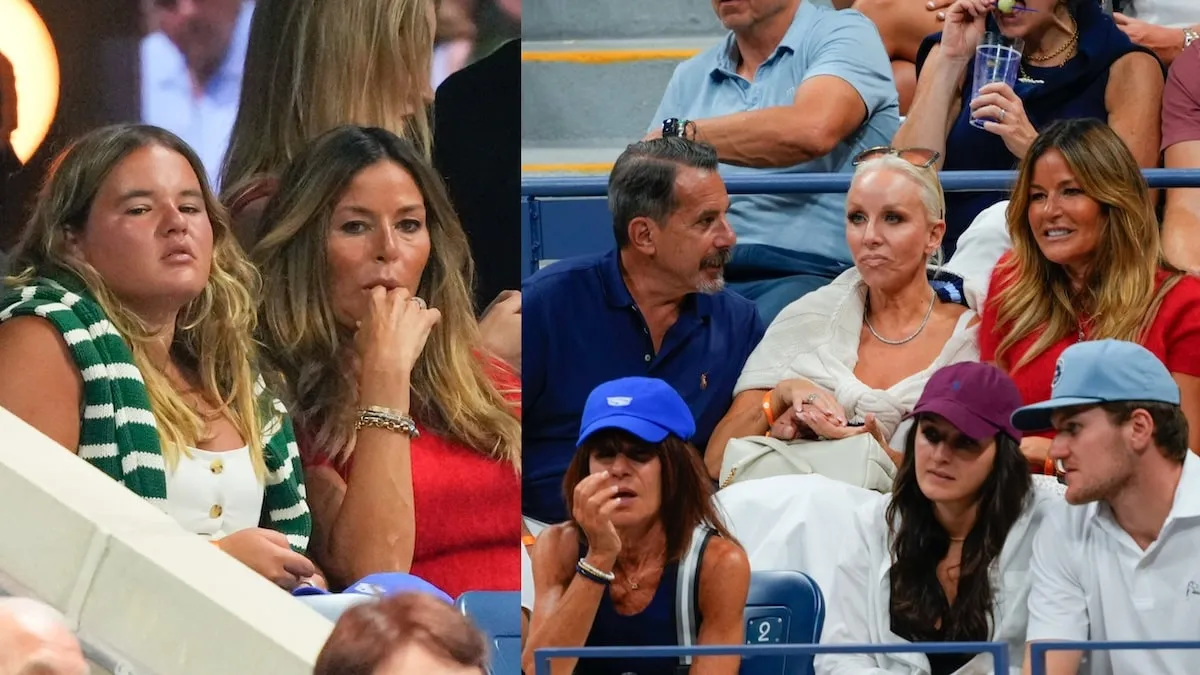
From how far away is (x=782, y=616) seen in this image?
2.75 metres

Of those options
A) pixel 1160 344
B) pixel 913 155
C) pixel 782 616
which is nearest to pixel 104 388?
pixel 782 616

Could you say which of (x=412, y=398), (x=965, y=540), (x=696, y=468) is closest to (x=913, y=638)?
(x=965, y=540)

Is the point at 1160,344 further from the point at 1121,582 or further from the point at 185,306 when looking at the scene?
the point at 185,306

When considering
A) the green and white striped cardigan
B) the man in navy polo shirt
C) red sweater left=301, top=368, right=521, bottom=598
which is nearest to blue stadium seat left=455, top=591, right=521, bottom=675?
red sweater left=301, top=368, right=521, bottom=598

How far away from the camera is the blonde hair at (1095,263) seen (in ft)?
10.0

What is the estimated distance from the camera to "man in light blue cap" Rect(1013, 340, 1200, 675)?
8.96 ft

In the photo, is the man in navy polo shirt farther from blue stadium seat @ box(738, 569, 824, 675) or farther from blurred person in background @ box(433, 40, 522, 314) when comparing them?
blurred person in background @ box(433, 40, 522, 314)

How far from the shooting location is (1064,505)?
2.83 meters

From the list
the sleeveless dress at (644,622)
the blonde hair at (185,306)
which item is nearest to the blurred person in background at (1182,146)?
the sleeveless dress at (644,622)

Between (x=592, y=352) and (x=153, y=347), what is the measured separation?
3.54ft

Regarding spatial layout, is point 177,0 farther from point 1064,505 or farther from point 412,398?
point 1064,505

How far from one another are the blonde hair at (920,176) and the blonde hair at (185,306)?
1.34 metres

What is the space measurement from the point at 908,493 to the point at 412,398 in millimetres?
893

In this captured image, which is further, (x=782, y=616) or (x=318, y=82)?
(x=782, y=616)
